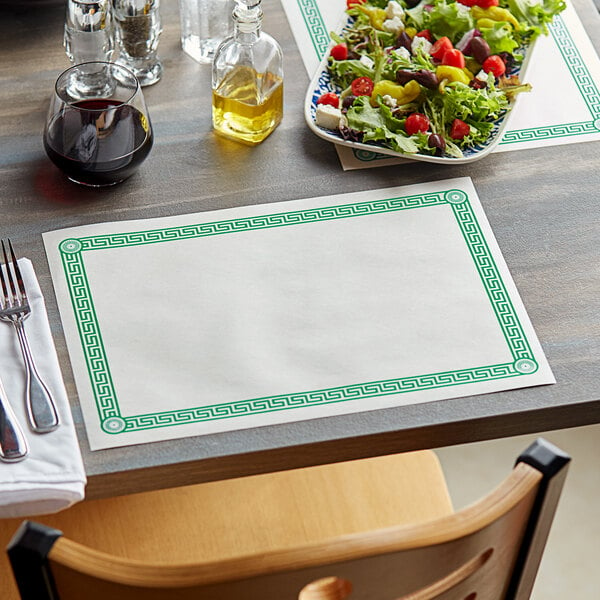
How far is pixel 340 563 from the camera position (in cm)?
71

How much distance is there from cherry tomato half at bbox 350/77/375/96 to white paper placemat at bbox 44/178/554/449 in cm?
14

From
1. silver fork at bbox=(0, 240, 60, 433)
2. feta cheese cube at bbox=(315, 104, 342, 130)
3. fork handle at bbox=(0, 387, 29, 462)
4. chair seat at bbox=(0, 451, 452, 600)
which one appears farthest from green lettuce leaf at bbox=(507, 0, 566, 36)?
fork handle at bbox=(0, 387, 29, 462)

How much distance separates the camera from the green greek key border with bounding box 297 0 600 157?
1.23 meters

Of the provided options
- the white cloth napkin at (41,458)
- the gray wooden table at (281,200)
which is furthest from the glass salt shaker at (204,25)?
the white cloth napkin at (41,458)

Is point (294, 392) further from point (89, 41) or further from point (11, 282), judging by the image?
point (89, 41)

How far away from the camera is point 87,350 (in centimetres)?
98

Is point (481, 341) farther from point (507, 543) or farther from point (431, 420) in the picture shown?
point (507, 543)

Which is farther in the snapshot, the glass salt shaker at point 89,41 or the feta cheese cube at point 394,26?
the feta cheese cube at point 394,26

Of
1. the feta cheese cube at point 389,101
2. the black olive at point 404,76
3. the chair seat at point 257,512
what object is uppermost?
the black olive at point 404,76

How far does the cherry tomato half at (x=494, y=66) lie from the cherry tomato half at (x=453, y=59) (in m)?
0.03

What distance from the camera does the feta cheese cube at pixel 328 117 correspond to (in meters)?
1.18

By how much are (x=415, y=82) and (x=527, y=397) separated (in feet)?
1.43

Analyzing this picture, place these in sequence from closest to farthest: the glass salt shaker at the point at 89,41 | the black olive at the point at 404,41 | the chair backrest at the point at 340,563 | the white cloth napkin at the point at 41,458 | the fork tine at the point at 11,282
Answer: the chair backrest at the point at 340,563 < the white cloth napkin at the point at 41,458 < the fork tine at the point at 11,282 < the glass salt shaker at the point at 89,41 < the black olive at the point at 404,41

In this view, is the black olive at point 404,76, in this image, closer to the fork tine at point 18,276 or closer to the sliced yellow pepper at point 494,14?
the sliced yellow pepper at point 494,14
